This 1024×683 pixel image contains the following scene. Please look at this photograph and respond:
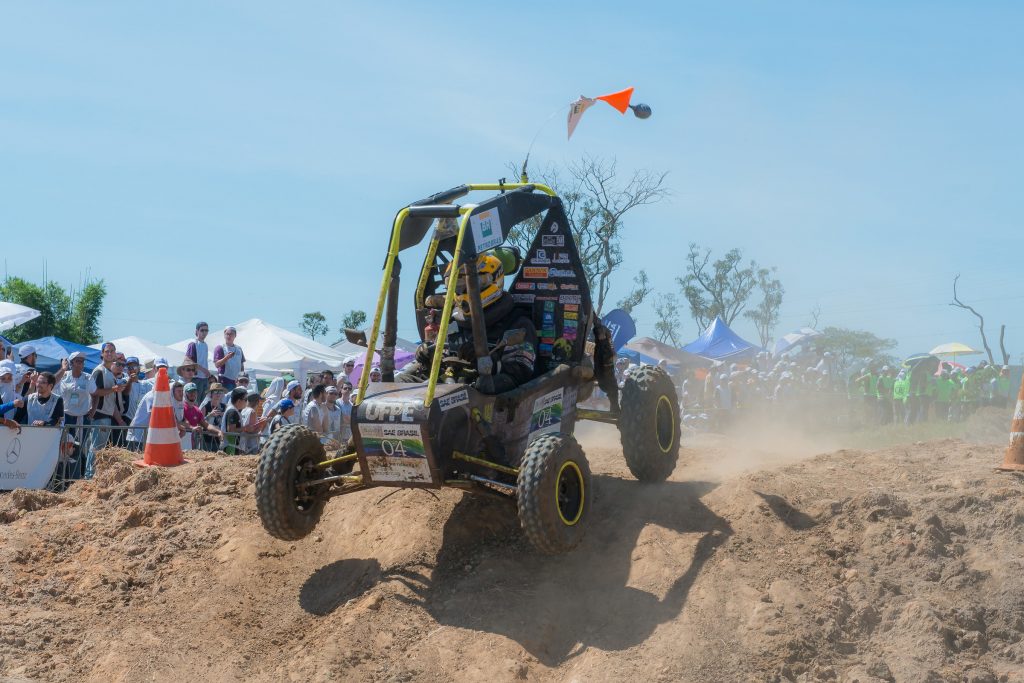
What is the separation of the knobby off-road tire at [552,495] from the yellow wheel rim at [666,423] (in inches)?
79.4

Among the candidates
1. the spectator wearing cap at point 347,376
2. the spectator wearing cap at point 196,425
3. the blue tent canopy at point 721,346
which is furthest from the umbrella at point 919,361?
the spectator wearing cap at point 196,425

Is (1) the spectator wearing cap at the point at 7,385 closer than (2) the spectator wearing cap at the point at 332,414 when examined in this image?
Yes

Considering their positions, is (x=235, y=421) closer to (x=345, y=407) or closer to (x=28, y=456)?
(x=345, y=407)

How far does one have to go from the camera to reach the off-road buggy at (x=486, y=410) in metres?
7.04

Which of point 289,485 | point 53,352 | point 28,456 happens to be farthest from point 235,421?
point 53,352

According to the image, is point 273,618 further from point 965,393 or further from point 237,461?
point 965,393

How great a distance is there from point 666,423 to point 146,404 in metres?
6.48

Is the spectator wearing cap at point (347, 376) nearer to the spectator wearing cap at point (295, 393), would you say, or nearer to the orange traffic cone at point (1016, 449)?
the spectator wearing cap at point (295, 393)

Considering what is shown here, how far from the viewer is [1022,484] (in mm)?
7570

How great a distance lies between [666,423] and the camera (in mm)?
9133

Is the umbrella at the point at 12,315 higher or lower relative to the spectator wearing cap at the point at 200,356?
higher

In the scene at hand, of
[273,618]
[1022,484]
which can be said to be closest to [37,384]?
[273,618]

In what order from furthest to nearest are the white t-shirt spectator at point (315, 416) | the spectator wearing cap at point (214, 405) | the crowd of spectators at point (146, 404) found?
the white t-shirt spectator at point (315, 416) < the spectator wearing cap at point (214, 405) < the crowd of spectators at point (146, 404)

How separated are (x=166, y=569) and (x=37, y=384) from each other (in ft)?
15.7
